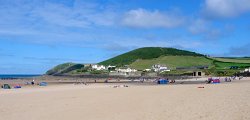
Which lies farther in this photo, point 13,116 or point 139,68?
point 139,68

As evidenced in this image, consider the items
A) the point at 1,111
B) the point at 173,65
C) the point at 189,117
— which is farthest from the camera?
the point at 173,65

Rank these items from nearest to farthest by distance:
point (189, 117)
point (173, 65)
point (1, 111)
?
point (189, 117) → point (1, 111) → point (173, 65)

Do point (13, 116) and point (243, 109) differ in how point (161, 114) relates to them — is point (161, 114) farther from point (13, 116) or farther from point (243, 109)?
point (13, 116)

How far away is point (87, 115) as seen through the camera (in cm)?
1586

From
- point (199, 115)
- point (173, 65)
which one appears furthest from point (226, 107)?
point (173, 65)

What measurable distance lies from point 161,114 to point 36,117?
5.59 m

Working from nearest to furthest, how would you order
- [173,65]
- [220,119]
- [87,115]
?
[220,119] < [87,115] < [173,65]

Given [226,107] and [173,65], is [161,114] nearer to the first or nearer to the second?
[226,107]

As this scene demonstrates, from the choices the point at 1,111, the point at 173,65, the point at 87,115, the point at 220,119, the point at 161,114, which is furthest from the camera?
the point at 173,65

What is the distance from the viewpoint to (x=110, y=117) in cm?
1489

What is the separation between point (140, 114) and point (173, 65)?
174m

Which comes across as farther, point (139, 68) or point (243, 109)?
point (139, 68)

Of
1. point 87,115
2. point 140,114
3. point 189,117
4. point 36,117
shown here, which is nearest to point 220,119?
point 189,117

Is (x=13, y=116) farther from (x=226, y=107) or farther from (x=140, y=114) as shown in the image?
(x=226, y=107)
